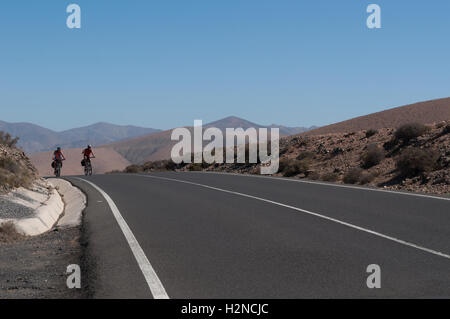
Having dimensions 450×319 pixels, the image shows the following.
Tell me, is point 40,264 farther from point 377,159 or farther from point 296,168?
point 296,168

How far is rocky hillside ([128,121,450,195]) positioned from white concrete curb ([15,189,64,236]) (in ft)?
43.8

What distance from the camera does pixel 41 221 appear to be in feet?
45.1

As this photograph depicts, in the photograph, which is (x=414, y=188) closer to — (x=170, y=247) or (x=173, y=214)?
(x=173, y=214)

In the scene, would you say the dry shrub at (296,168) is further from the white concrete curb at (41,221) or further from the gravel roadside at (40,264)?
the gravel roadside at (40,264)

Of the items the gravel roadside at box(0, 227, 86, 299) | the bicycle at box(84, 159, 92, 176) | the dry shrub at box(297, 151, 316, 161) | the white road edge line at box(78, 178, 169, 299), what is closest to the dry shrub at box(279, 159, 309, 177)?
the dry shrub at box(297, 151, 316, 161)

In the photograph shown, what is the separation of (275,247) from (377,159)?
23.0 m

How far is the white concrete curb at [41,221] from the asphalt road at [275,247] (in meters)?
1.00

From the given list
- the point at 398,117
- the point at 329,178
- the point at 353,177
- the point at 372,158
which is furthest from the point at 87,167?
the point at 398,117

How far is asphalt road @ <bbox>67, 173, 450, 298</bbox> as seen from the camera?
6.88 m

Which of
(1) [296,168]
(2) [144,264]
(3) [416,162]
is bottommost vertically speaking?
(2) [144,264]

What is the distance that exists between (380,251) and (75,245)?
17.1ft

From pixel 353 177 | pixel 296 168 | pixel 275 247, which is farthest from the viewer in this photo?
pixel 296 168

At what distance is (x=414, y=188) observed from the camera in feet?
76.4

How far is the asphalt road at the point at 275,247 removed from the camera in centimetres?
688
